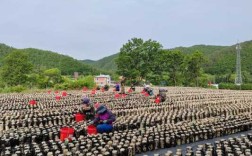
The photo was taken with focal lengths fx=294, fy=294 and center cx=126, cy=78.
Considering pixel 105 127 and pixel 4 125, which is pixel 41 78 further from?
pixel 105 127

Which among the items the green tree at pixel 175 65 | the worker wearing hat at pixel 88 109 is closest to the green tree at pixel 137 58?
the green tree at pixel 175 65

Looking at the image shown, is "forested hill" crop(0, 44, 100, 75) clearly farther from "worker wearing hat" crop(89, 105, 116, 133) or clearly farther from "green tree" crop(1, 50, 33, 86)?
"worker wearing hat" crop(89, 105, 116, 133)

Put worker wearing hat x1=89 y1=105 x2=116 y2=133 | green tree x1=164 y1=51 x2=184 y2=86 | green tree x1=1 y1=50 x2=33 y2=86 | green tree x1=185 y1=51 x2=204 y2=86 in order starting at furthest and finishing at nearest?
1. green tree x1=164 y1=51 x2=184 y2=86
2. green tree x1=185 y1=51 x2=204 y2=86
3. green tree x1=1 y1=50 x2=33 y2=86
4. worker wearing hat x1=89 y1=105 x2=116 y2=133

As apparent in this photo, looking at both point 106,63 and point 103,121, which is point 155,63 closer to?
point 103,121

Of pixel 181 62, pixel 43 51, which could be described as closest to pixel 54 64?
pixel 43 51

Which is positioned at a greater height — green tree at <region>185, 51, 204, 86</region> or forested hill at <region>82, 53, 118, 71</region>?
forested hill at <region>82, 53, 118, 71</region>

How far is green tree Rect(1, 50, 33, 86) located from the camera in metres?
35.7

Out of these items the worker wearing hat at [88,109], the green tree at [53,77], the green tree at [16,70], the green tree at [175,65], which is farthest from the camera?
the green tree at [175,65]

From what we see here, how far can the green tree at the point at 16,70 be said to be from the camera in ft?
117

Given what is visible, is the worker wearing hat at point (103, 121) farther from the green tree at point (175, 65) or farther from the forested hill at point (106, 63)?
the forested hill at point (106, 63)

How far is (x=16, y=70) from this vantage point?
35.6 metres

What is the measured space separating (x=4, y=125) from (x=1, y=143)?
2651mm

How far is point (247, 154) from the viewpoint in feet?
16.9

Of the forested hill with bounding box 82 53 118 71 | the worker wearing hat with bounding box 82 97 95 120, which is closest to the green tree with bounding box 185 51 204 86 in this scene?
the worker wearing hat with bounding box 82 97 95 120
